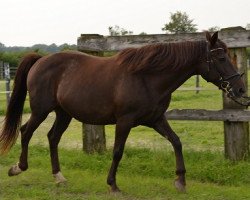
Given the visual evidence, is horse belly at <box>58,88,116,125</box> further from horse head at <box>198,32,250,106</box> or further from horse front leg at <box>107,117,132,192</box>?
horse head at <box>198,32,250,106</box>

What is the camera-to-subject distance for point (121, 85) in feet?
16.3

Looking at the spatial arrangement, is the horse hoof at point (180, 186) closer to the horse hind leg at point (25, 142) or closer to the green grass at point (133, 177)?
the green grass at point (133, 177)

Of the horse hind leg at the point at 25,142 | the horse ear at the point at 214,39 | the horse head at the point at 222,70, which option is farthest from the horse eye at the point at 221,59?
the horse hind leg at the point at 25,142

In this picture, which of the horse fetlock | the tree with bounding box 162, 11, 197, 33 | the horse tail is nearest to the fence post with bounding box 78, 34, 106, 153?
the horse tail

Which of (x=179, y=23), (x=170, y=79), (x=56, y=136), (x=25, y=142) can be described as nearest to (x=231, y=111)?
(x=170, y=79)

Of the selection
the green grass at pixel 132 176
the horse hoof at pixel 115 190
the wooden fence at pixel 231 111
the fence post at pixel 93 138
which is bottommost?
the green grass at pixel 132 176

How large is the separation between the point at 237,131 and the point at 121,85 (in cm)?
216

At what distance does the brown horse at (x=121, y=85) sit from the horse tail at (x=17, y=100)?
32 millimetres

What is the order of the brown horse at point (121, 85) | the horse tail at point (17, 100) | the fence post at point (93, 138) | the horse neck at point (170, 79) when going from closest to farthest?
the brown horse at point (121, 85) → the horse neck at point (170, 79) → the horse tail at point (17, 100) → the fence post at point (93, 138)

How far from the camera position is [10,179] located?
5.63 m

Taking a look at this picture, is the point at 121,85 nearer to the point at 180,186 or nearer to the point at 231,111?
the point at 180,186

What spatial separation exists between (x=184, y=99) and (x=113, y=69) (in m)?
11.6

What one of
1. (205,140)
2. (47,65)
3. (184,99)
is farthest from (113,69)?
(184,99)

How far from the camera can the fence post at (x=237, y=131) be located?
602 centimetres
